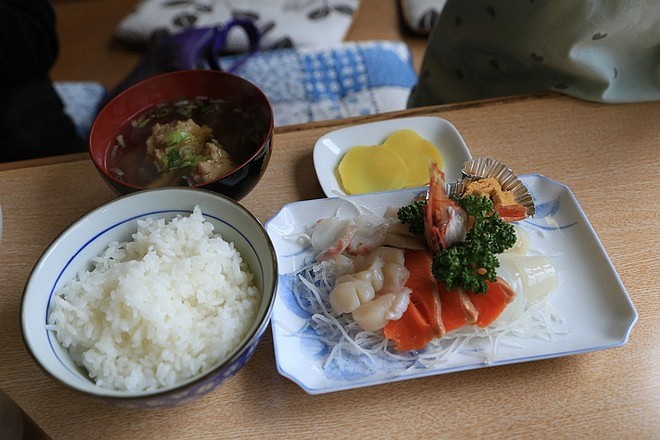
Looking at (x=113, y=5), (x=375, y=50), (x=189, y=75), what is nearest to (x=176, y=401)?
(x=189, y=75)

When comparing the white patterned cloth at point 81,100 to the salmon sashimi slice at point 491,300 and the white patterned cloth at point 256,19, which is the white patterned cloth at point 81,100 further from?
the salmon sashimi slice at point 491,300

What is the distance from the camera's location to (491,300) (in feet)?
2.97

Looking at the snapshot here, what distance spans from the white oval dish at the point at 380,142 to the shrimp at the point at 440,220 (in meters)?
0.26

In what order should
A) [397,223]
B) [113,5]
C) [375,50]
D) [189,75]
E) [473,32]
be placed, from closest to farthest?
[397,223] → [189,75] → [473,32] → [375,50] → [113,5]

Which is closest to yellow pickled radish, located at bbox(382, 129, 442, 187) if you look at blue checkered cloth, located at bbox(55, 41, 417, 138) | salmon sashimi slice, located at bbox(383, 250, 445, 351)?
salmon sashimi slice, located at bbox(383, 250, 445, 351)

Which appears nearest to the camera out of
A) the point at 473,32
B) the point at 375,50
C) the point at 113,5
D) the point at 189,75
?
the point at 189,75

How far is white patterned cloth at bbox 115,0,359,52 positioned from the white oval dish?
145 centimetres

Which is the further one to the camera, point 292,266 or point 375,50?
point 375,50

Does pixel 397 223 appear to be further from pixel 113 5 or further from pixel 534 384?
pixel 113 5

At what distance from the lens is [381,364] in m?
0.89

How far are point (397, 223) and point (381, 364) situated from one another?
27 centimetres

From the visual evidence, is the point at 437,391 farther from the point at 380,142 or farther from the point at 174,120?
the point at 174,120

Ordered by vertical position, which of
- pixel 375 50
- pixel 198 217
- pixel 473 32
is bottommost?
pixel 375 50

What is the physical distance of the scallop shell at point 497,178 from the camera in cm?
108
